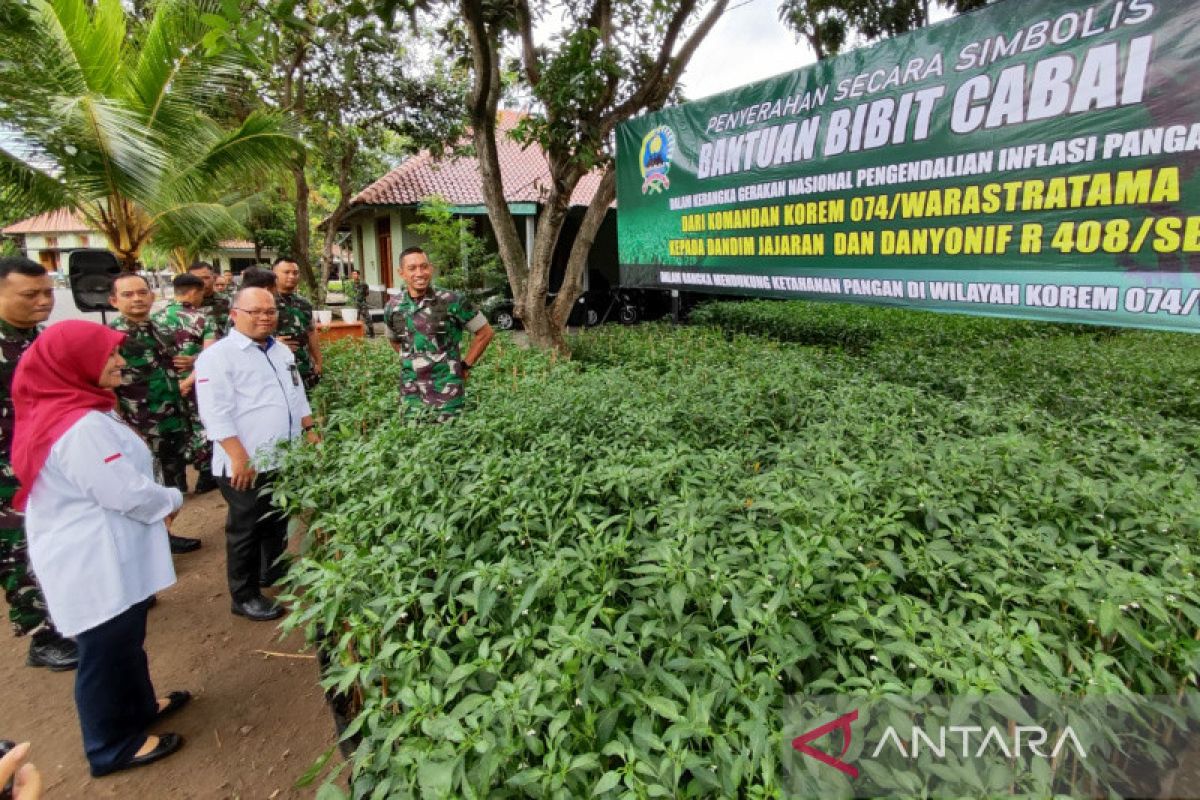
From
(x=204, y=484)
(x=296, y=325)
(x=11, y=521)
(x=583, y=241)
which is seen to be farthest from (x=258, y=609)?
(x=583, y=241)

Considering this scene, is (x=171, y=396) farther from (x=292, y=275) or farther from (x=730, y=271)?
(x=730, y=271)

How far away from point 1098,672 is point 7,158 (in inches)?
310

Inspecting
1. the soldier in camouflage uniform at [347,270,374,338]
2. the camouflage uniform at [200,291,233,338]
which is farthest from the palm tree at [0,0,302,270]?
A: the soldier in camouflage uniform at [347,270,374,338]

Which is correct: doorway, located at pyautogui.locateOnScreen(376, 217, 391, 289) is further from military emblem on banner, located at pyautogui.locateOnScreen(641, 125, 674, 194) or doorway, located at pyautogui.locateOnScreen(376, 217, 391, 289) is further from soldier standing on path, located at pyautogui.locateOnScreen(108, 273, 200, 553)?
soldier standing on path, located at pyautogui.locateOnScreen(108, 273, 200, 553)

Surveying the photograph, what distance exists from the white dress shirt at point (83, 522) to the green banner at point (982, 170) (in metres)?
4.26

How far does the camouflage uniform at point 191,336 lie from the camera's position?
4.70 m

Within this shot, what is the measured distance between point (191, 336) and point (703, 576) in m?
4.53

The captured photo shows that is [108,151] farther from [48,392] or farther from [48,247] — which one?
[48,247]

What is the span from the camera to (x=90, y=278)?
18.2 ft

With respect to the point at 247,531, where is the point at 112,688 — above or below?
below

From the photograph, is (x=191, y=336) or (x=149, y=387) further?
(x=191, y=336)

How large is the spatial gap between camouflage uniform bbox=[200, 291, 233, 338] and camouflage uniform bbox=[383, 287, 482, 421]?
166 centimetres

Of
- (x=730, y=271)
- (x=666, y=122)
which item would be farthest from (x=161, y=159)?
(x=730, y=271)

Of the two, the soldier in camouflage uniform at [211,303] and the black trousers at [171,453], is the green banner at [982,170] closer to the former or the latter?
the soldier in camouflage uniform at [211,303]
